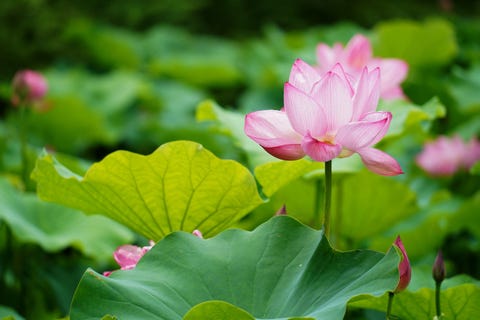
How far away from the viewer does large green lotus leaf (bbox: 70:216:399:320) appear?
0.95 metres

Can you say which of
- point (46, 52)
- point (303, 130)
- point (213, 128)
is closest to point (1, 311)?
point (213, 128)

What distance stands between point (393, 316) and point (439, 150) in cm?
114

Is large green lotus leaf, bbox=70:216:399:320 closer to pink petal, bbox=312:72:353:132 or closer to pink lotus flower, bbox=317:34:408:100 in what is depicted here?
pink petal, bbox=312:72:353:132

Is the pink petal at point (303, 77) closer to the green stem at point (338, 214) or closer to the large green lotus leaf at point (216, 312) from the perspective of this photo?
the large green lotus leaf at point (216, 312)

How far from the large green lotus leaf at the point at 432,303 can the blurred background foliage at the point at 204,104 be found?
0.87 feet

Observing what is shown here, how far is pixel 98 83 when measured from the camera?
12.3 feet

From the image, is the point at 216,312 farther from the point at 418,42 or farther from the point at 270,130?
the point at 418,42

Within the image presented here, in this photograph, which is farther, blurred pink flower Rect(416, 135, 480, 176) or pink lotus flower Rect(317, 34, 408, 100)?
blurred pink flower Rect(416, 135, 480, 176)

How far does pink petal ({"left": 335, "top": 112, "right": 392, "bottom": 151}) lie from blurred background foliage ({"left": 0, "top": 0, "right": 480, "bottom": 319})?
25 centimetres

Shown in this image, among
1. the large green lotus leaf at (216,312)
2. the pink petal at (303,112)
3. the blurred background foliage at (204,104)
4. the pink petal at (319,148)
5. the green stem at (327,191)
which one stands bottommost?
the blurred background foliage at (204,104)

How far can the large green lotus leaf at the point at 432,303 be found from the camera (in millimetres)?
1050

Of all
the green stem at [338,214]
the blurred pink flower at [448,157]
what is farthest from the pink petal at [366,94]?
the blurred pink flower at [448,157]

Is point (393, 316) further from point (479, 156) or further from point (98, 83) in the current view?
point (98, 83)

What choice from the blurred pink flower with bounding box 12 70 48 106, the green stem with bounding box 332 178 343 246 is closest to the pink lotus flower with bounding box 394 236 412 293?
the green stem with bounding box 332 178 343 246
